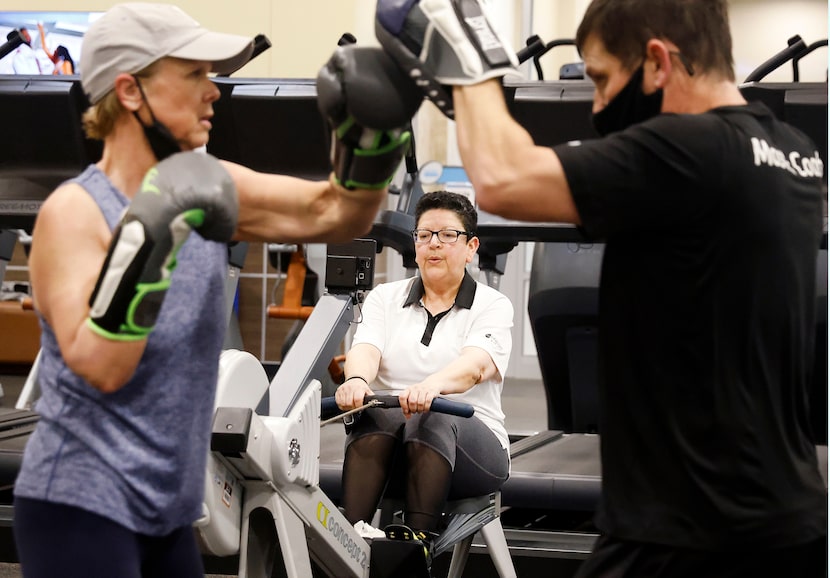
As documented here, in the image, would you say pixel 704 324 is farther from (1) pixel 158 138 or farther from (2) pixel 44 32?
(2) pixel 44 32

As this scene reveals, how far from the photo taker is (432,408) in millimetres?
3021

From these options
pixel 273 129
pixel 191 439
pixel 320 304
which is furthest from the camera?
pixel 273 129

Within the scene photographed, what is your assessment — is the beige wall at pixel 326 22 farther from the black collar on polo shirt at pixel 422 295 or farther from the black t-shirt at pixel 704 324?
the black t-shirt at pixel 704 324

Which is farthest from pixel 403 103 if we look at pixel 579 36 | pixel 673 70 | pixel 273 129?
pixel 273 129

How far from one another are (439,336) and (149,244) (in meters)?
2.01

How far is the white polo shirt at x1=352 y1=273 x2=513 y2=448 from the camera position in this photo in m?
3.33

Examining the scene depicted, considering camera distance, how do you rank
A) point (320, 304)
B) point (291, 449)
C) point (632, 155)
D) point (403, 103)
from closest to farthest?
point (632, 155), point (403, 103), point (291, 449), point (320, 304)

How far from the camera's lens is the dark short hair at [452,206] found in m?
3.50

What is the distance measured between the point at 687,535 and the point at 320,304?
226 cm

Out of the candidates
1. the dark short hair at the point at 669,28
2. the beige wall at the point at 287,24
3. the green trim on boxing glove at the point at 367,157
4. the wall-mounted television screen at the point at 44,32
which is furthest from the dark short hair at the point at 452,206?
the wall-mounted television screen at the point at 44,32

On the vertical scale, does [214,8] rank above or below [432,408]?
above

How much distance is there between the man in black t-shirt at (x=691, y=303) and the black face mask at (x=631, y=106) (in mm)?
19

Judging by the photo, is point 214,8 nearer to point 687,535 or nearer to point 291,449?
point 291,449

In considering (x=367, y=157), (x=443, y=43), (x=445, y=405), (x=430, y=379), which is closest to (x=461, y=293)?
(x=430, y=379)
